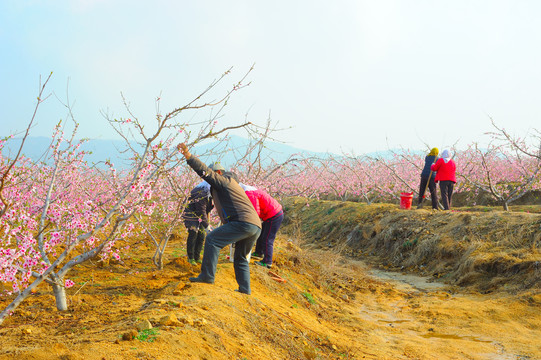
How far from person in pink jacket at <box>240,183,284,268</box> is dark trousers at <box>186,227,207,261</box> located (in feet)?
3.46

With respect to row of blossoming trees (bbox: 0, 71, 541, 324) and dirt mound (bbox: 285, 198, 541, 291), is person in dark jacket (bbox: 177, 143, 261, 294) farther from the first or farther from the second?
dirt mound (bbox: 285, 198, 541, 291)

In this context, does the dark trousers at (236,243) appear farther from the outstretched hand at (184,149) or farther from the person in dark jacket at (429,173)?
the person in dark jacket at (429,173)

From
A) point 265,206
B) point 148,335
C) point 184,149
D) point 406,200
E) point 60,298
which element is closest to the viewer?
point 148,335

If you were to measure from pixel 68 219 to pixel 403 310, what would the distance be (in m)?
5.76

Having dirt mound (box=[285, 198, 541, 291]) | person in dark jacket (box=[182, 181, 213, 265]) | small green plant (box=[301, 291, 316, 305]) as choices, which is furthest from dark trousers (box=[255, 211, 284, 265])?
dirt mound (box=[285, 198, 541, 291])

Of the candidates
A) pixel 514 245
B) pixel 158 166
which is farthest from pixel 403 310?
pixel 158 166

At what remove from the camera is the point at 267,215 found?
6551 millimetres

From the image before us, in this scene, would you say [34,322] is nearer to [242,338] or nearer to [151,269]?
[242,338]

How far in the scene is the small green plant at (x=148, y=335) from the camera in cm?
314

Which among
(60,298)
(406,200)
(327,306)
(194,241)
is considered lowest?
(327,306)

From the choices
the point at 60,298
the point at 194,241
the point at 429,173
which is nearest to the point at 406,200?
the point at 429,173

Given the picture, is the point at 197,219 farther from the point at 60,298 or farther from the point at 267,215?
the point at 60,298

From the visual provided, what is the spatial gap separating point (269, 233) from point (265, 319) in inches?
84.8

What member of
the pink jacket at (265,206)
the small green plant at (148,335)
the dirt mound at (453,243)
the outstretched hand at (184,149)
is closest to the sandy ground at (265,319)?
the small green plant at (148,335)
